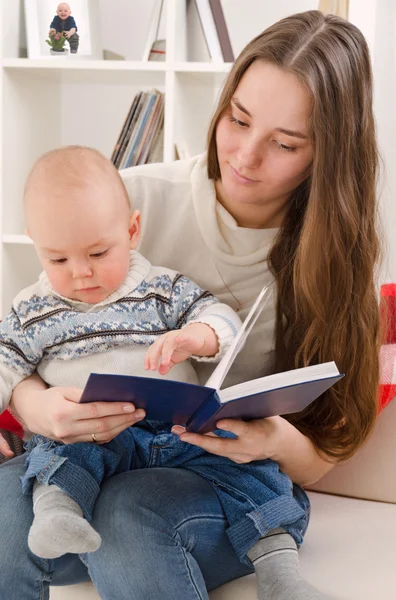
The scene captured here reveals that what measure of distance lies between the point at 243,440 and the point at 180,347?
176 millimetres

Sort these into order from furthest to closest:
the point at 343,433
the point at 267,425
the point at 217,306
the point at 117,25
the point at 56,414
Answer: the point at 117,25
the point at 343,433
the point at 217,306
the point at 267,425
the point at 56,414

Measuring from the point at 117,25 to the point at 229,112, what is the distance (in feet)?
5.41

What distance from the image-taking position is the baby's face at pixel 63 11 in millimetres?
2664

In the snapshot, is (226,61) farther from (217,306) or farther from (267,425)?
(267,425)

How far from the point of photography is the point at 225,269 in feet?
5.30

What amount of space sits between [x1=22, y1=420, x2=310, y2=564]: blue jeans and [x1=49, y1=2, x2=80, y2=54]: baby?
5.54 feet

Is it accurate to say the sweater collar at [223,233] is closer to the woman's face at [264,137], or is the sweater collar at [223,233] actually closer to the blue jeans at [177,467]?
the woman's face at [264,137]

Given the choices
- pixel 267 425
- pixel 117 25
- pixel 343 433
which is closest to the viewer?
pixel 267 425

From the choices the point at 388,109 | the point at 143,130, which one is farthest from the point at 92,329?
the point at 388,109

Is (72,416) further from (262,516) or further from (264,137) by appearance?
(264,137)

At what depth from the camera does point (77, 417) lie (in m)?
1.20

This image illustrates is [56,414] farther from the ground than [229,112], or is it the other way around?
[229,112]

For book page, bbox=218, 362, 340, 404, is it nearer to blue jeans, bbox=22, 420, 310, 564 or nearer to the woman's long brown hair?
blue jeans, bbox=22, 420, 310, 564

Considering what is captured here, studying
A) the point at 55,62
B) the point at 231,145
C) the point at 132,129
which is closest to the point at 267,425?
the point at 231,145
